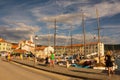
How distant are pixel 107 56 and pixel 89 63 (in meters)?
26.8

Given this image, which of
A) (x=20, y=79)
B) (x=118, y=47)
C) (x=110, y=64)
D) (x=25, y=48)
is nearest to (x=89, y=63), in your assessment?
(x=110, y=64)

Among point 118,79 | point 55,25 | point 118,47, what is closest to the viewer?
point 118,79

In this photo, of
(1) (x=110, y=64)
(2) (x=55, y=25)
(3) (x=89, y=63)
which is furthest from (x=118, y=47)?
(1) (x=110, y=64)

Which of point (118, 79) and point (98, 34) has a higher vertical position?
point (98, 34)

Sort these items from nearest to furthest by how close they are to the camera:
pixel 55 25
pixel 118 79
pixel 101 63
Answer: pixel 118 79 → pixel 101 63 → pixel 55 25

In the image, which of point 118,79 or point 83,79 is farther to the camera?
point 83,79

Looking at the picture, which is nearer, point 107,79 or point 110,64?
point 107,79

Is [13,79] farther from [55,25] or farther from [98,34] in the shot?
[55,25]

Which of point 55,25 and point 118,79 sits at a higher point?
point 55,25

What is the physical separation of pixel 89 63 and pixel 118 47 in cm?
13615

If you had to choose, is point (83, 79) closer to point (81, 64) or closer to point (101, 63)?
point (101, 63)

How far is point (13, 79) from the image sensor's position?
59.4ft

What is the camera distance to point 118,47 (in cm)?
17762

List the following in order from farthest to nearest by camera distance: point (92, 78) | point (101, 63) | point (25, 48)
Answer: point (25, 48), point (101, 63), point (92, 78)
